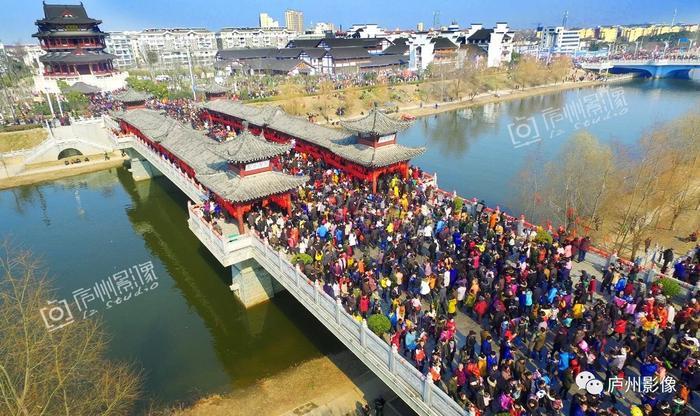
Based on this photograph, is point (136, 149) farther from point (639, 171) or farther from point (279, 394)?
point (639, 171)

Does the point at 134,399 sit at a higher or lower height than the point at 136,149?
lower

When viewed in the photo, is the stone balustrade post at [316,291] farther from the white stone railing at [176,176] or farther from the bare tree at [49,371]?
the white stone railing at [176,176]

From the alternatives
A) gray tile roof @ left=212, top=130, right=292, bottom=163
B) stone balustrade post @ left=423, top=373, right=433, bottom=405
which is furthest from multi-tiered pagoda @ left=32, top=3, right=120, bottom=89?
stone balustrade post @ left=423, top=373, right=433, bottom=405

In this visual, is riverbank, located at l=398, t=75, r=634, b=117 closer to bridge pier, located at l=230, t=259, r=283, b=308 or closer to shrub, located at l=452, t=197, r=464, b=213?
shrub, located at l=452, t=197, r=464, b=213

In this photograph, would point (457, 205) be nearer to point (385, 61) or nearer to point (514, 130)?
point (514, 130)

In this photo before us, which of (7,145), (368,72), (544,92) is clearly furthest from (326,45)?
(7,145)

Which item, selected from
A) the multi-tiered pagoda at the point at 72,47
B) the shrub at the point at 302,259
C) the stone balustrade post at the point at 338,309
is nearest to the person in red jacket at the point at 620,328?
the stone balustrade post at the point at 338,309

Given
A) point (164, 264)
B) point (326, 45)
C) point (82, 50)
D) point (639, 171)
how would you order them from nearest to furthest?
point (639, 171) < point (164, 264) < point (82, 50) < point (326, 45)
